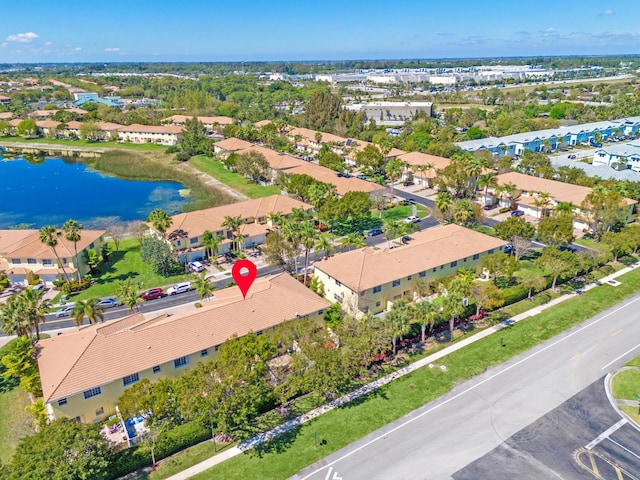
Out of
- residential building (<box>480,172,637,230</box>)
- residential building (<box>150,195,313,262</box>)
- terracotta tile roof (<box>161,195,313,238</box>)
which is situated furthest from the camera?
A: residential building (<box>480,172,637,230</box>)

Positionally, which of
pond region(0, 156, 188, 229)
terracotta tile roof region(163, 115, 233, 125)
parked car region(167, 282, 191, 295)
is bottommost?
pond region(0, 156, 188, 229)

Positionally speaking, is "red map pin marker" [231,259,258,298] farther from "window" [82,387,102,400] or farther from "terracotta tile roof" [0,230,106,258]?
"terracotta tile roof" [0,230,106,258]

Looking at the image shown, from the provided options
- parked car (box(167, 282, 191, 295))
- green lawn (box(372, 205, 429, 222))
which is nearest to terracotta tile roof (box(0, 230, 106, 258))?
parked car (box(167, 282, 191, 295))

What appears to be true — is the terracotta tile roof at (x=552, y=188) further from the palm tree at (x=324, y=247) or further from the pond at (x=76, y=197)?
the pond at (x=76, y=197)

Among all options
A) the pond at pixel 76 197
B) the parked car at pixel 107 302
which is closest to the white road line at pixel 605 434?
the parked car at pixel 107 302

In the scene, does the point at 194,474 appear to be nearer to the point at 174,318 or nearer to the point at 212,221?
the point at 174,318

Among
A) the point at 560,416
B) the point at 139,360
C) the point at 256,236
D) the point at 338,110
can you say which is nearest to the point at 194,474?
the point at 139,360

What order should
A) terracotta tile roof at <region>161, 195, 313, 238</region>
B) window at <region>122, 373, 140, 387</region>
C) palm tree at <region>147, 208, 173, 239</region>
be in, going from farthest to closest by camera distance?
1. terracotta tile roof at <region>161, 195, 313, 238</region>
2. palm tree at <region>147, 208, 173, 239</region>
3. window at <region>122, 373, 140, 387</region>
